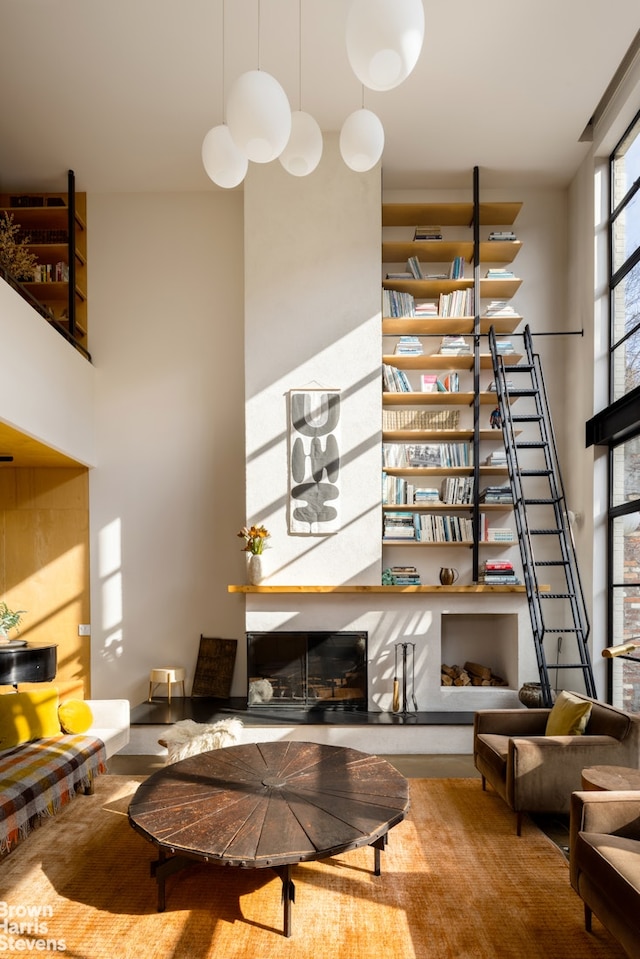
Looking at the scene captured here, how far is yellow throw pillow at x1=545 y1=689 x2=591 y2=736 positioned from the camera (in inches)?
162

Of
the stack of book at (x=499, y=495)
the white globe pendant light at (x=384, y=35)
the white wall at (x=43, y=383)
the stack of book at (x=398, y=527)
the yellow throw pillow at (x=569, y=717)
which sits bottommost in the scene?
the yellow throw pillow at (x=569, y=717)

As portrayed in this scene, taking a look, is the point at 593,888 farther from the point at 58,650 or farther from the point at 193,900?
the point at 58,650

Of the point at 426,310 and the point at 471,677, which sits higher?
the point at 426,310

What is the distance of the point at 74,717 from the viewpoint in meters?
4.66

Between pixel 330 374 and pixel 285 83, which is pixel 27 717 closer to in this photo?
pixel 330 374

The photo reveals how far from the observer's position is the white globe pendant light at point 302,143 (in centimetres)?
313

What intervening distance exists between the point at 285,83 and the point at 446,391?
271cm

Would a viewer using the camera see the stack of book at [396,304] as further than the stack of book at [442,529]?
Yes

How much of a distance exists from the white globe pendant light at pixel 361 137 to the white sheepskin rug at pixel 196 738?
344 cm

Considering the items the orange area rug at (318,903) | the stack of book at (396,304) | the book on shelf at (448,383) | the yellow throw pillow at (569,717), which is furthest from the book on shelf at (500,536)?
the orange area rug at (318,903)

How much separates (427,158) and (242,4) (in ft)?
7.26

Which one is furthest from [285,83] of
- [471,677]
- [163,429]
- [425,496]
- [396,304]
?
[471,677]

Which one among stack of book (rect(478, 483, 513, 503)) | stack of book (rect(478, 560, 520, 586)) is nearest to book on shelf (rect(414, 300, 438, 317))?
stack of book (rect(478, 483, 513, 503))

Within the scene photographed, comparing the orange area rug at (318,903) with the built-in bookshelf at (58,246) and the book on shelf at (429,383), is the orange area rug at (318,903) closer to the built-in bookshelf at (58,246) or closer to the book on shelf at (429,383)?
the book on shelf at (429,383)
